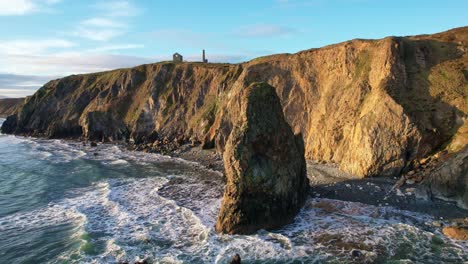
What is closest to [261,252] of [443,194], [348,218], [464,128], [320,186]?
[348,218]

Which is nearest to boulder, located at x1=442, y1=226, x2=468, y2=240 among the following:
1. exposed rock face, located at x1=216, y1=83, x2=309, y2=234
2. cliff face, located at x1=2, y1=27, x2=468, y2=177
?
exposed rock face, located at x1=216, y1=83, x2=309, y2=234

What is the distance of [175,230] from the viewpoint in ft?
86.8

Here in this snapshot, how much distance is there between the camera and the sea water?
866 inches

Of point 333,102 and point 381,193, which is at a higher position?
point 333,102

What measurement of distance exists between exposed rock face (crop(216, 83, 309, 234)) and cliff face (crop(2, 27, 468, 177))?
40.1 ft

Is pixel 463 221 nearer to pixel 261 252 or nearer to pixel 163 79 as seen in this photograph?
pixel 261 252

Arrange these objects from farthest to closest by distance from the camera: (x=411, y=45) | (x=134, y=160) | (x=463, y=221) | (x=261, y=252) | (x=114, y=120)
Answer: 1. (x=114, y=120)
2. (x=134, y=160)
3. (x=411, y=45)
4. (x=463, y=221)
5. (x=261, y=252)

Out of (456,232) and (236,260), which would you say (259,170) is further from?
A: (456,232)

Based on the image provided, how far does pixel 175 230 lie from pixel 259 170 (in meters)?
7.46

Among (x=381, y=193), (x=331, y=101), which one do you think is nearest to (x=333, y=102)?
(x=331, y=101)

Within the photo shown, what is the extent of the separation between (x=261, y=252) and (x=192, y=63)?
198 ft

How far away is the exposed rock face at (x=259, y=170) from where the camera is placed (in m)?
25.0

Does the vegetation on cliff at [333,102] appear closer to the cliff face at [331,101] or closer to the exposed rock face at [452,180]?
the cliff face at [331,101]

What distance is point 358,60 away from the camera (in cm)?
4600
